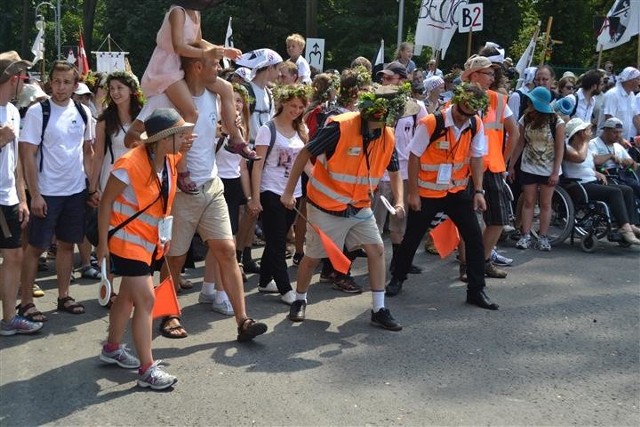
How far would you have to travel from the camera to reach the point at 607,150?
408 inches

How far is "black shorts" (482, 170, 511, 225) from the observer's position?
776cm

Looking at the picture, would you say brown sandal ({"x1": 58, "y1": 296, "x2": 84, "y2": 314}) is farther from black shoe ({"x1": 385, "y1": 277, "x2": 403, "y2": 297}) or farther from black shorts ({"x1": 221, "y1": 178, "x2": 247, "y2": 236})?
black shoe ({"x1": 385, "y1": 277, "x2": 403, "y2": 297})

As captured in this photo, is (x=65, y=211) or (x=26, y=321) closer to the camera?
(x=26, y=321)

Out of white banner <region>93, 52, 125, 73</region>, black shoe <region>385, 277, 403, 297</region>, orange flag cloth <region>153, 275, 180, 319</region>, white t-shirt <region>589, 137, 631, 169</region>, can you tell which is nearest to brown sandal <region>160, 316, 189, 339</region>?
orange flag cloth <region>153, 275, 180, 319</region>

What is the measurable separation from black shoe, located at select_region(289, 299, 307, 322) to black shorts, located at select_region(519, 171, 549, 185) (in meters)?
→ 4.12

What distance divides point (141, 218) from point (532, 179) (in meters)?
5.85

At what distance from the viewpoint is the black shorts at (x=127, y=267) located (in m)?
4.80

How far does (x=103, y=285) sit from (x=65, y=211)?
1.84 metres

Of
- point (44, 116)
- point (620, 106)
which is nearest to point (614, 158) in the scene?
point (620, 106)

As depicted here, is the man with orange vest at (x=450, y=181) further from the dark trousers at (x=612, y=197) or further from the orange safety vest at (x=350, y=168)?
the dark trousers at (x=612, y=197)

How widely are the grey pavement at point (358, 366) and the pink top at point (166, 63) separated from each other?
1923 mm

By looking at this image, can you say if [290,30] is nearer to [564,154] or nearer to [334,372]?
[564,154]

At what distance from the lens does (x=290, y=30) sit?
127 feet

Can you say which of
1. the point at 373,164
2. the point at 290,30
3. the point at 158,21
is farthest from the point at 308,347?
the point at 158,21
